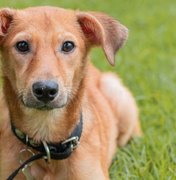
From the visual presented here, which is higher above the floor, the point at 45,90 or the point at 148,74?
the point at 45,90

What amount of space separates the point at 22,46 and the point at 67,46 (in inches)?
12.3

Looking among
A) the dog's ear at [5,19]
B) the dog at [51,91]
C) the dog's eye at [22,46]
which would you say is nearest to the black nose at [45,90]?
the dog at [51,91]

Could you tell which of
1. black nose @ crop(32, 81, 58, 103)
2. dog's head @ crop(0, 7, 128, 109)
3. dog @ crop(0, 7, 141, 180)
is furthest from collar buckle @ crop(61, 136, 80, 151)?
black nose @ crop(32, 81, 58, 103)

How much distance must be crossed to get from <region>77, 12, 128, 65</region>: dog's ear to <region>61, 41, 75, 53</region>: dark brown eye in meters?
0.26

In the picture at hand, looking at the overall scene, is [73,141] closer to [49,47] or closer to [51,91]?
[51,91]

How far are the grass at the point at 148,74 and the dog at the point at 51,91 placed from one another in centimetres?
54

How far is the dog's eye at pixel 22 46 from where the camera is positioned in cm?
441

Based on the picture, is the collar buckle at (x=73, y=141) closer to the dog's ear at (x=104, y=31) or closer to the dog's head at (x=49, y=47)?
the dog's head at (x=49, y=47)

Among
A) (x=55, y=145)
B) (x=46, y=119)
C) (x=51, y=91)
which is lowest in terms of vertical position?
(x=55, y=145)

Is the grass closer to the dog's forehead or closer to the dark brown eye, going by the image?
the dark brown eye

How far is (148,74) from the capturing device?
305 inches

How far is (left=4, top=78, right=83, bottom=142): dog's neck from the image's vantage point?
468 cm

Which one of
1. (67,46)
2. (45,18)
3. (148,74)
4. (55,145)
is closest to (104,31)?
(67,46)

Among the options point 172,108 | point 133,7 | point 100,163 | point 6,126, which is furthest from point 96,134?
point 133,7
